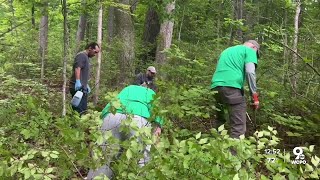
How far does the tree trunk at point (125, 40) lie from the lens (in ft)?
33.3

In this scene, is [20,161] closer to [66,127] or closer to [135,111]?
[66,127]

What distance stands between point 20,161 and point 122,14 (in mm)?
7927

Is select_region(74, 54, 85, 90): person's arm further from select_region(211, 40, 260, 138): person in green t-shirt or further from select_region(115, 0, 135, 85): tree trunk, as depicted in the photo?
select_region(115, 0, 135, 85): tree trunk

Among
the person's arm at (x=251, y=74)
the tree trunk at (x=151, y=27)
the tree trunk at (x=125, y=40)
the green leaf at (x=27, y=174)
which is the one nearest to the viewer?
the green leaf at (x=27, y=174)

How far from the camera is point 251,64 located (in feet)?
18.1

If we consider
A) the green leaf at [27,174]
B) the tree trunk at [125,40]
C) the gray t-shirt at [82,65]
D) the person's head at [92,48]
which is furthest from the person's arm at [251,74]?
the tree trunk at [125,40]

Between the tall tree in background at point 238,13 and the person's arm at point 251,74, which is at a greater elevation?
the tall tree in background at point 238,13

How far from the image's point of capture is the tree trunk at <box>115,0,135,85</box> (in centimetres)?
1016

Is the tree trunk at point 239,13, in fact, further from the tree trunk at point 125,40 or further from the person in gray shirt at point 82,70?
the person in gray shirt at point 82,70

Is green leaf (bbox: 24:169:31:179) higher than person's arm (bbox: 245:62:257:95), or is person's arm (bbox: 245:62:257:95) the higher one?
person's arm (bbox: 245:62:257:95)

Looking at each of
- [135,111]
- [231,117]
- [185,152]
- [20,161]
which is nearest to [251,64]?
[231,117]

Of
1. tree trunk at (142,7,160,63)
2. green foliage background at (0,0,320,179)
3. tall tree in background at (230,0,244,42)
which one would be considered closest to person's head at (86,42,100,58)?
green foliage background at (0,0,320,179)

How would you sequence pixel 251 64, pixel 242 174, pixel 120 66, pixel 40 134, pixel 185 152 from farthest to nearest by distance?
pixel 120 66 < pixel 251 64 < pixel 40 134 < pixel 185 152 < pixel 242 174

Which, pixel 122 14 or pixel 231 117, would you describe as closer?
pixel 231 117
